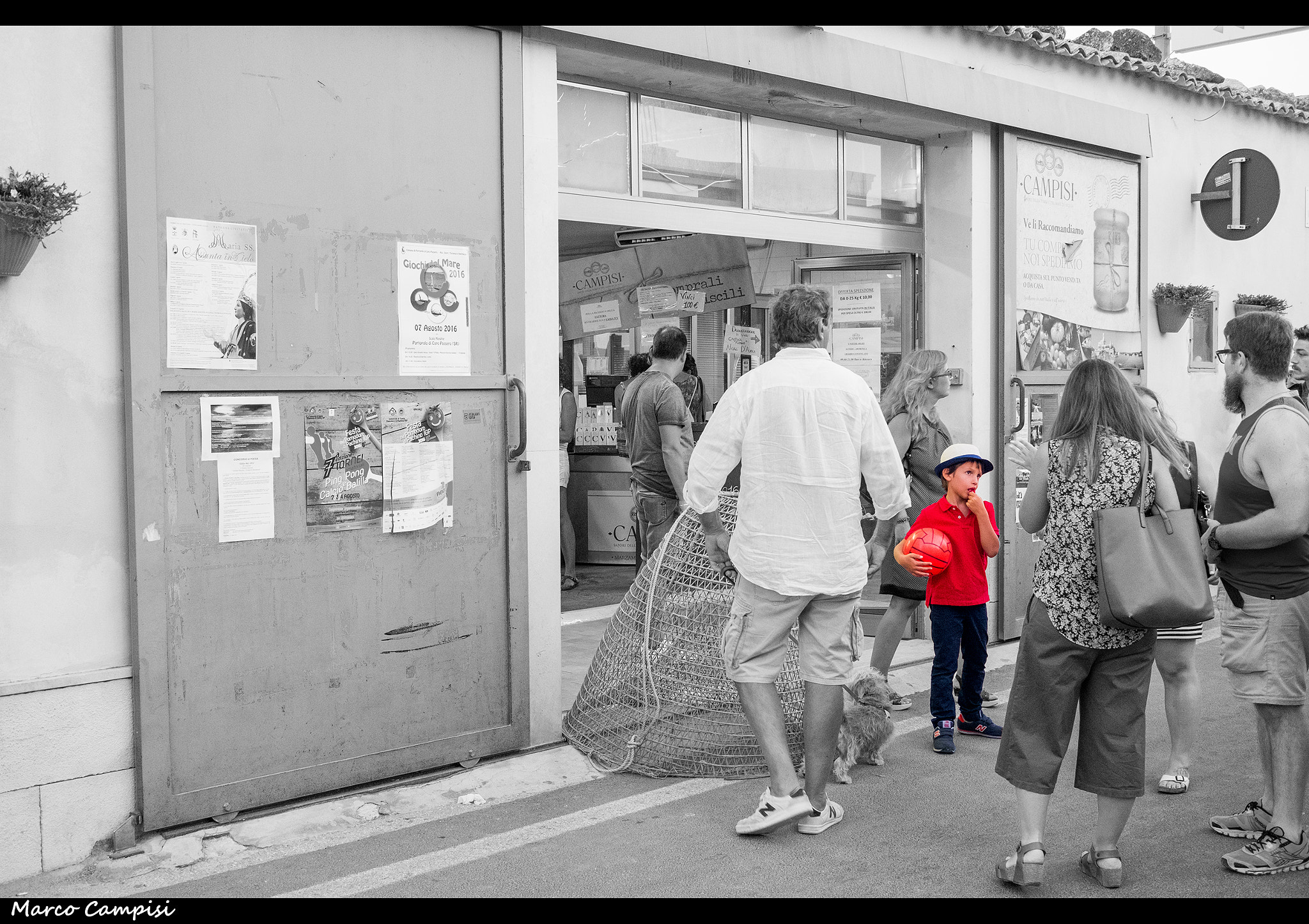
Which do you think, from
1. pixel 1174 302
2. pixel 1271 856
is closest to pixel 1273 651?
pixel 1271 856

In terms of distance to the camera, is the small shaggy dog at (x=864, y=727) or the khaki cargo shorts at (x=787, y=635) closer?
the khaki cargo shorts at (x=787, y=635)

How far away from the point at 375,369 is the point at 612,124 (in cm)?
222

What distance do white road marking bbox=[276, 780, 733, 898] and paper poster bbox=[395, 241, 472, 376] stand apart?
1.89 meters

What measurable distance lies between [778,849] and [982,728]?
5.78 feet

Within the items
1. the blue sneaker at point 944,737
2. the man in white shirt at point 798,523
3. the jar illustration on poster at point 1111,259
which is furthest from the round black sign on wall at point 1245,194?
the man in white shirt at point 798,523

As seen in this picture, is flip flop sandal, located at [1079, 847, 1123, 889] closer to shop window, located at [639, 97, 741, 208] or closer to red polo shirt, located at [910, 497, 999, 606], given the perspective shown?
red polo shirt, located at [910, 497, 999, 606]

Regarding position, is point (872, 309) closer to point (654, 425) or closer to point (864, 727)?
point (654, 425)

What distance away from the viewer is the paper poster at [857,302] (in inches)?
320

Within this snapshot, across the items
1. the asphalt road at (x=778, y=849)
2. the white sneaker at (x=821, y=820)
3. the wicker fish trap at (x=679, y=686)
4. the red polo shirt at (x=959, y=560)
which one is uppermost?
the red polo shirt at (x=959, y=560)

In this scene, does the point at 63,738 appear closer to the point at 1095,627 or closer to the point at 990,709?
the point at 1095,627

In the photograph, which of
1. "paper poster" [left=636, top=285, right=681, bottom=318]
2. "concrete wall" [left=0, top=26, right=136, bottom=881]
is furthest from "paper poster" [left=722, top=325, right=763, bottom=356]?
"concrete wall" [left=0, top=26, right=136, bottom=881]

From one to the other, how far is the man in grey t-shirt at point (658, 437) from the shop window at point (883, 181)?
1513 mm

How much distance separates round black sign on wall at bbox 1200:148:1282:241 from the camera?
9.34 metres

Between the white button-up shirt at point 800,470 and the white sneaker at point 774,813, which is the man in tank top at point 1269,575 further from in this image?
the white sneaker at point 774,813
